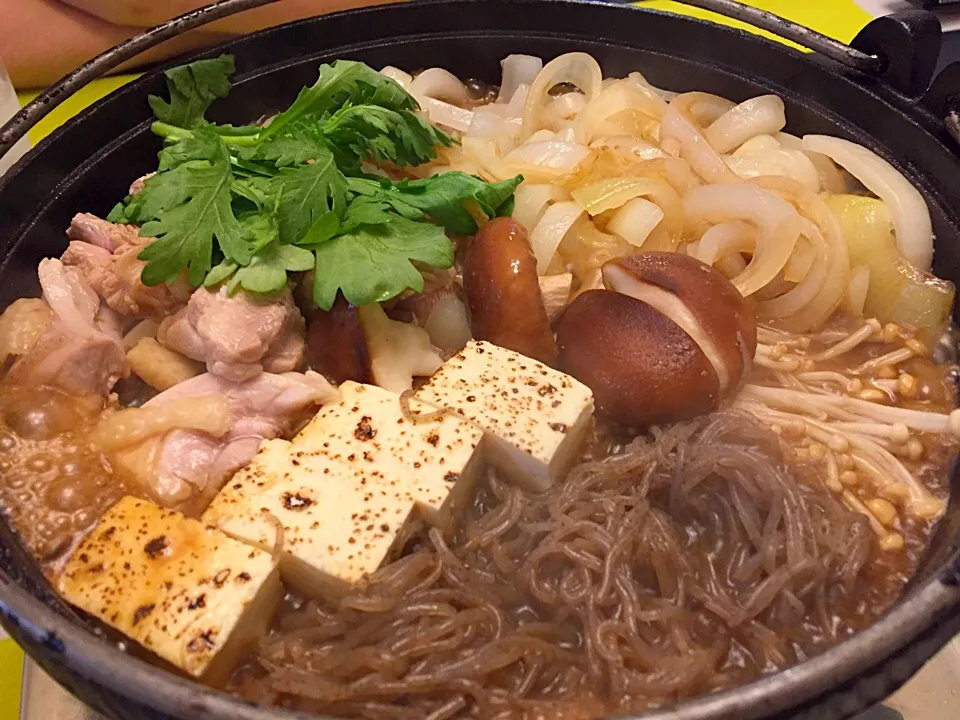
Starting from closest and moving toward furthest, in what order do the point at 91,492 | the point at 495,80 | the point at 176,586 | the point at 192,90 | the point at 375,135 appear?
the point at 176,586 < the point at 91,492 < the point at 375,135 < the point at 192,90 < the point at 495,80

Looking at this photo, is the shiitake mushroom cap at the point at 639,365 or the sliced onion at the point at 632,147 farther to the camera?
the sliced onion at the point at 632,147

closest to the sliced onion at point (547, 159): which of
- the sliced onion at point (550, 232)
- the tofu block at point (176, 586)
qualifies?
the sliced onion at point (550, 232)

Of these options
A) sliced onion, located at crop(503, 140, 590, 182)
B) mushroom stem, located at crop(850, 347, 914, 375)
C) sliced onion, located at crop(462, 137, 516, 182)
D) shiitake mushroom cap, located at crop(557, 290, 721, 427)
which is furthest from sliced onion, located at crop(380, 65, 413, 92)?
mushroom stem, located at crop(850, 347, 914, 375)

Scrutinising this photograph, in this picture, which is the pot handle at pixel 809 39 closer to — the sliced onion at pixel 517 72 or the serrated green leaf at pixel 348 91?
the sliced onion at pixel 517 72

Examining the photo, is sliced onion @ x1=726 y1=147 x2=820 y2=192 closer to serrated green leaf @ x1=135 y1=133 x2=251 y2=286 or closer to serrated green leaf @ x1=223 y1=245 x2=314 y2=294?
serrated green leaf @ x1=223 y1=245 x2=314 y2=294

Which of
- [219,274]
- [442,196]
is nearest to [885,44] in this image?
[442,196]

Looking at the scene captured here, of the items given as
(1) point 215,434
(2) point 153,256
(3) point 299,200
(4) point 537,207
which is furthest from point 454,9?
(1) point 215,434

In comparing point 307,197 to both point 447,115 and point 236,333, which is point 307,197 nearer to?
point 236,333
